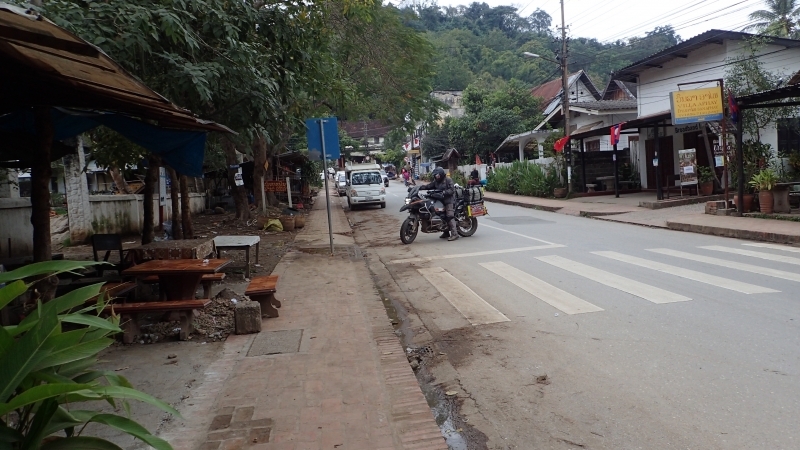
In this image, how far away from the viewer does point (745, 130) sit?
62.4ft

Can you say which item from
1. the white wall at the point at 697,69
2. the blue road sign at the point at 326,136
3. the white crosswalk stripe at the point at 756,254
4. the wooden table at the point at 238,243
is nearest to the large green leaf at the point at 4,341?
the wooden table at the point at 238,243

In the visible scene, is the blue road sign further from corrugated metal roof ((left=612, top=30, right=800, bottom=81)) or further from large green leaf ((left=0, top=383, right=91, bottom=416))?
corrugated metal roof ((left=612, top=30, right=800, bottom=81))

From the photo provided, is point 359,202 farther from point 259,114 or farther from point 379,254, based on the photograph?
point 259,114

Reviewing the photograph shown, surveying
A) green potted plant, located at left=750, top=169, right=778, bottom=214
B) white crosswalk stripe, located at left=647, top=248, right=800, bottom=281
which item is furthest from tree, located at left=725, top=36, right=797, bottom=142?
white crosswalk stripe, located at left=647, top=248, right=800, bottom=281

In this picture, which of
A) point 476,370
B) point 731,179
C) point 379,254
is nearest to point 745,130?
point 731,179

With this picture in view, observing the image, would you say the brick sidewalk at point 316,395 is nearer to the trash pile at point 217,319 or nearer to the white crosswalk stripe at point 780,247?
the trash pile at point 217,319

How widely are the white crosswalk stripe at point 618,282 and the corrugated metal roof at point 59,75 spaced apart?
5724 millimetres

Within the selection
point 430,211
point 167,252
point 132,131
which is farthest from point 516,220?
point 132,131

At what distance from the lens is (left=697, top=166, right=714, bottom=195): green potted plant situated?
20.6 meters

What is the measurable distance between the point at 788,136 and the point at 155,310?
2134 cm

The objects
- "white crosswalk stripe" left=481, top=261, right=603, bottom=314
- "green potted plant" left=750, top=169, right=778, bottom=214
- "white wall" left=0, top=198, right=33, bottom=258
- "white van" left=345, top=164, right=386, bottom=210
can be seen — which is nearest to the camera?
"white crosswalk stripe" left=481, top=261, right=603, bottom=314

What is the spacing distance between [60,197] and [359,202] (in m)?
11.8

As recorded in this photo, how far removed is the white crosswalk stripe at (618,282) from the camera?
7191 mm

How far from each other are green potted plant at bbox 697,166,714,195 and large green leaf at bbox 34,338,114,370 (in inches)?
858
